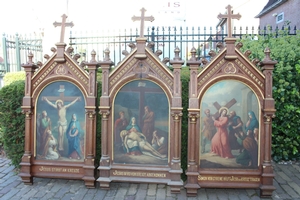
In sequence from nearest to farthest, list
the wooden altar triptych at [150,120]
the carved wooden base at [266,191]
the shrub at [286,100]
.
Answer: the carved wooden base at [266,191] < the wooden altar triptych at [150,120] < the shrub at [286,100]

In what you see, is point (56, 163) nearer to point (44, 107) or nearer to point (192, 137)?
point (44, 107)

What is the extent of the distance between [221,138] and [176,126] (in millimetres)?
743

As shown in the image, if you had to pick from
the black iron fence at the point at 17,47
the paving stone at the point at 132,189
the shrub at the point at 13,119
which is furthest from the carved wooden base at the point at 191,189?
the black iron fence at the point at 17,47

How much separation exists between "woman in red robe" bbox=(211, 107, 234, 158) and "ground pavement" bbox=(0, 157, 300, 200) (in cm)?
67

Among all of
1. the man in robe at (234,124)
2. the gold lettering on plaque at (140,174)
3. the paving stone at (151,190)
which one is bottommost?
the paving stone at (151,190)

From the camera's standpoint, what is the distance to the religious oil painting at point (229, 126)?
4.29m

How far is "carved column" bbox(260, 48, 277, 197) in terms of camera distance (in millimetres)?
4163

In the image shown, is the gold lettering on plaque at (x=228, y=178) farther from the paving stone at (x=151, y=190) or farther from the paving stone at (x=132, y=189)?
the paving stone at (x=132, y=189)

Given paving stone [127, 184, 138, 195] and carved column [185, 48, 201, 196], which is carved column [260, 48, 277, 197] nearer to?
carved column [185, 48, 201, 196]

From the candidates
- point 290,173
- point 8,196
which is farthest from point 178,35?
point 8,196

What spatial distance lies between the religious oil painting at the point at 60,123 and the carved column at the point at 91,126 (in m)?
0.15

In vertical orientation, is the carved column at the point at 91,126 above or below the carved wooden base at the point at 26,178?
above

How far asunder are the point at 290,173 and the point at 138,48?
12.3ft

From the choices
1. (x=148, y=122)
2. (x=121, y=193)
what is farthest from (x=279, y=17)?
(x=121, y=193)
